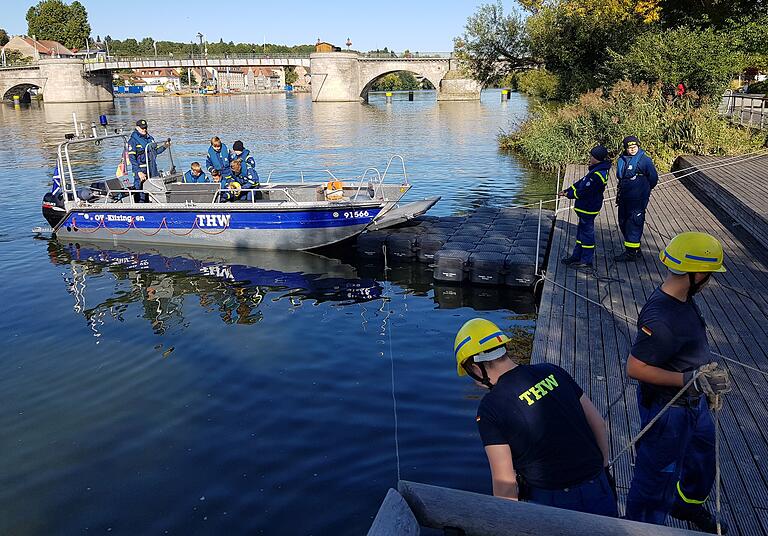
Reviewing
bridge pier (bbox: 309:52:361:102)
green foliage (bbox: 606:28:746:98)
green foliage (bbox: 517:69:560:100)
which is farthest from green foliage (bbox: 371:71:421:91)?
green foliage (bbox: 606:28:746:98)

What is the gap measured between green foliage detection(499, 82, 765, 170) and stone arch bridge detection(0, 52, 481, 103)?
66.3 meters

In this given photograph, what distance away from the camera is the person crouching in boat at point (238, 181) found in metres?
15.1

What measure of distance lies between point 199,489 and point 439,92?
9262cm

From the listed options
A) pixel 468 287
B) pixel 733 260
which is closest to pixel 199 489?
pixel 468 287

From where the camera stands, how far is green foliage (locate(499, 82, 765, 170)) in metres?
21.7

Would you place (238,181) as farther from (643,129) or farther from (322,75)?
(322,75)

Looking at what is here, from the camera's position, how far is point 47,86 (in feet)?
300

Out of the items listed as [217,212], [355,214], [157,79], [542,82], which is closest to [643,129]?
[355,214]

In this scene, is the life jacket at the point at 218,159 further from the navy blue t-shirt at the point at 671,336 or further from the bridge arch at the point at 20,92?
the bridge arch at the point at 20,92

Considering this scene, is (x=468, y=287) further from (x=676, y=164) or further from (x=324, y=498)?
(x=676, y=164)

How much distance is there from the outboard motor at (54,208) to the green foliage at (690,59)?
20728mm

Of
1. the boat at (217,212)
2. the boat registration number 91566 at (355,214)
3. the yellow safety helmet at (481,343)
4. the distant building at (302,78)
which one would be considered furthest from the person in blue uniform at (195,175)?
the distant building at (302,78)

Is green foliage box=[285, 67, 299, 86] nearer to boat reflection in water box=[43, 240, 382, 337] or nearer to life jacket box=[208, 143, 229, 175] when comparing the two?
life jacket box=[208, 143, 229, 175]

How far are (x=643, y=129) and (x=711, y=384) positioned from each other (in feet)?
68.1
